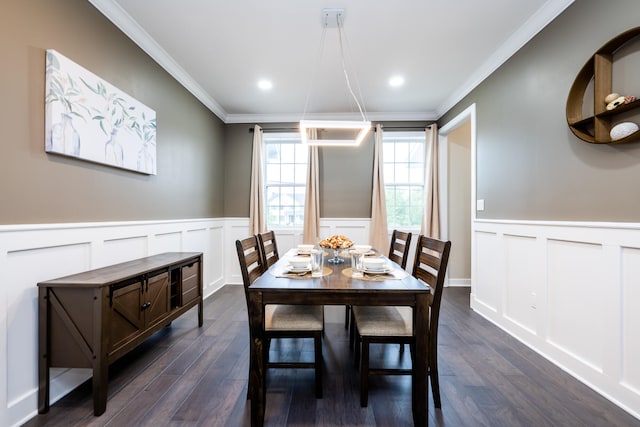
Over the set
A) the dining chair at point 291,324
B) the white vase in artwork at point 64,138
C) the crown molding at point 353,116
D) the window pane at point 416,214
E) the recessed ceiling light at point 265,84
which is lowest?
the dining chair at point 291,324

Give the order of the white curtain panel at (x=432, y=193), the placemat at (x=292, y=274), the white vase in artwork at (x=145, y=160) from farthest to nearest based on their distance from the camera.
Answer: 1. the white curtain panel at (x=432, y=193)
2. the white vase in artwork at (x=145, y=160)
3. the placemat at (x=292, y=274)

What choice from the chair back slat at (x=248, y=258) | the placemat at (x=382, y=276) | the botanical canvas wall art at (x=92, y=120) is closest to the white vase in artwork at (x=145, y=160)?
the botanical canvas wall art at (x=92, y=120)

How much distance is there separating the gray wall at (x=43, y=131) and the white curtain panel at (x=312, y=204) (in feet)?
5.65

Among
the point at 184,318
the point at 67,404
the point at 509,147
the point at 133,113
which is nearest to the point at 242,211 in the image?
the point at 184,318

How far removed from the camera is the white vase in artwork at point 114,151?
193 centimetres

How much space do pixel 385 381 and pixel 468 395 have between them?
49cm

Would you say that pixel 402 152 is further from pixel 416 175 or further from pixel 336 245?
pixel 336 245

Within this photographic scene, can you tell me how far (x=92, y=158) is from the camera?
5.92 ft

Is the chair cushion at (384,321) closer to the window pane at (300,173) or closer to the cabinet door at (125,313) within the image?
the cabinet door at (125,313)

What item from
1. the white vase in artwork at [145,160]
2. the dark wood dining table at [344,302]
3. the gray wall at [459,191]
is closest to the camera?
the dark wood dining table at [344,302]

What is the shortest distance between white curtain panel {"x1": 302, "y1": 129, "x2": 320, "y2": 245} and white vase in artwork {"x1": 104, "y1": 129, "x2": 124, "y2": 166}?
95.2 inches

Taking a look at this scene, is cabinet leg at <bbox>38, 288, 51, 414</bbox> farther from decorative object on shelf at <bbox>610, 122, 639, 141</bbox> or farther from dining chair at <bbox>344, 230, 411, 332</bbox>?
decorative object on shelf at <bbox>610, 122, 639, 141</bbox>

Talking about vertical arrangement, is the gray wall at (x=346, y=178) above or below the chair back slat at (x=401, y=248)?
above

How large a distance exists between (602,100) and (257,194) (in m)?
3.67
